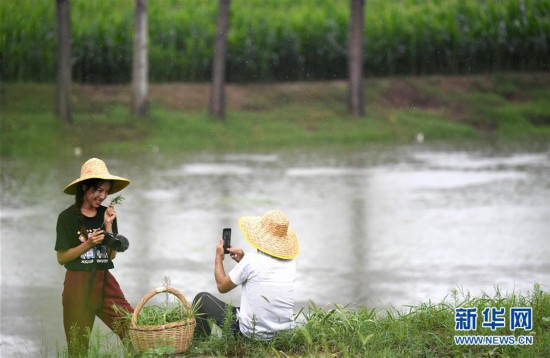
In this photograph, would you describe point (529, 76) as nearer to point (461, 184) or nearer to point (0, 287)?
point (461, 184)

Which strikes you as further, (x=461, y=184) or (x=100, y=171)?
(x=461, y=184)

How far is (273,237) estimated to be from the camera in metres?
6.25

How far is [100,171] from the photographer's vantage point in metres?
6.33

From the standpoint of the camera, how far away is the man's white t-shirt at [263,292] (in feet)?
20.3

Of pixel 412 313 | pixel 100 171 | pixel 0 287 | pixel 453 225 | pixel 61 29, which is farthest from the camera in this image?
pixel 61 29

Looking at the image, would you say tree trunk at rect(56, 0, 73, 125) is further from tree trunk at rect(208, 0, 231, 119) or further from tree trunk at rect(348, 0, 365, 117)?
tree trunk at rect(348, 0, 365, 117)

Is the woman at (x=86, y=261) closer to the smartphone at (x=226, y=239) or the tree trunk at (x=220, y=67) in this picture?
the smartphone at (x=226, y=239)

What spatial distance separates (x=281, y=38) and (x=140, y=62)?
249 inches

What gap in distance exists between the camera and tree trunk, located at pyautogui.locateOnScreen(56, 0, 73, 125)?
23172mm

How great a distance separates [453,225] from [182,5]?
21.8 metres

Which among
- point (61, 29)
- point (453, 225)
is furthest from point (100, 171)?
point (61, 29)

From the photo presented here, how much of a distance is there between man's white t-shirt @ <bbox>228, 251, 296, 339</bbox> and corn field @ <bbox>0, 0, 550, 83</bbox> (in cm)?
2167

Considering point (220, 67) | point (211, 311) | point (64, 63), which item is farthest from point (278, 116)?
point (211, 311)

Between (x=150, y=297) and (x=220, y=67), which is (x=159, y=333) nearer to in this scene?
(x=150, y=297)
